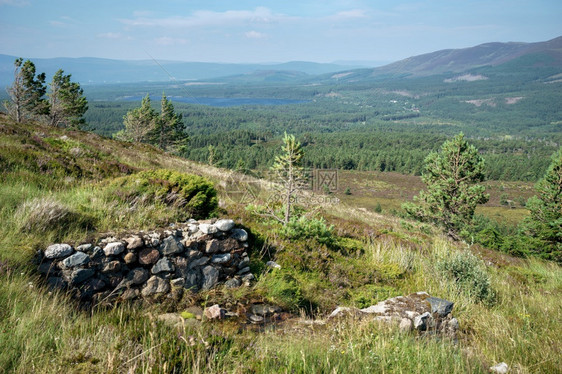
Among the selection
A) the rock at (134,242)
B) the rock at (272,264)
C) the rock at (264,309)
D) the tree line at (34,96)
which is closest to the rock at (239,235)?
the rock at (272,264)

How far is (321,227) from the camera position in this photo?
7090 millimetres

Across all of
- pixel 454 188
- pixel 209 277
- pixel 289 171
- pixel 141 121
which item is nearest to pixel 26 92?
pixel 141 121

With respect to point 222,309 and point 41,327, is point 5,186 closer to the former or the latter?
point 41,327

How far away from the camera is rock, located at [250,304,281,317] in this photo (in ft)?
15.2

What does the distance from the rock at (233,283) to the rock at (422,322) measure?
270 cm

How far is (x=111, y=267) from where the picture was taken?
412 centimetres

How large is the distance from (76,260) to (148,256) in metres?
0.87

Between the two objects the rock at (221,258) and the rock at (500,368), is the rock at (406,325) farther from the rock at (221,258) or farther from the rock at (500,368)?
the rock at (221,258)

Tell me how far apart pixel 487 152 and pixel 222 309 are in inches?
8133

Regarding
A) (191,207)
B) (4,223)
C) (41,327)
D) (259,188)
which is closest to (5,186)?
(4,223)

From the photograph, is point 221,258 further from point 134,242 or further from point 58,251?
point 58,251

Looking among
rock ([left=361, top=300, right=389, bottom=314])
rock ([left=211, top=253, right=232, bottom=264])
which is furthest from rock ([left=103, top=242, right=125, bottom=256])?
rock ([left=361, top=300, right=389, bottom=314])

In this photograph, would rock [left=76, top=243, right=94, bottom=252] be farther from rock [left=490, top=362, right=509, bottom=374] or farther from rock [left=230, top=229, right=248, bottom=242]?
rock [left=490, top=362, right=509, bottom=374]

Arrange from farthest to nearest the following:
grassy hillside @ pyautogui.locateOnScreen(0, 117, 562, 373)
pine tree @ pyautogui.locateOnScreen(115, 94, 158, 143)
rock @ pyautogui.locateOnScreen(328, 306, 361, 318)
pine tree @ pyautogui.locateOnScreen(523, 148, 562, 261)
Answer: pine tree @ pyautogui.locateOnScreen(115, 94, 158, 143), pine tree @ pyautogui.locateOnScreen(523, 148, 562, 261), rock @ pyautogui.locateOnScreen(328, 306, 361, 318), grassy hillside @ pyautogui.locateOnScreen(0, 117, 562, 373)
